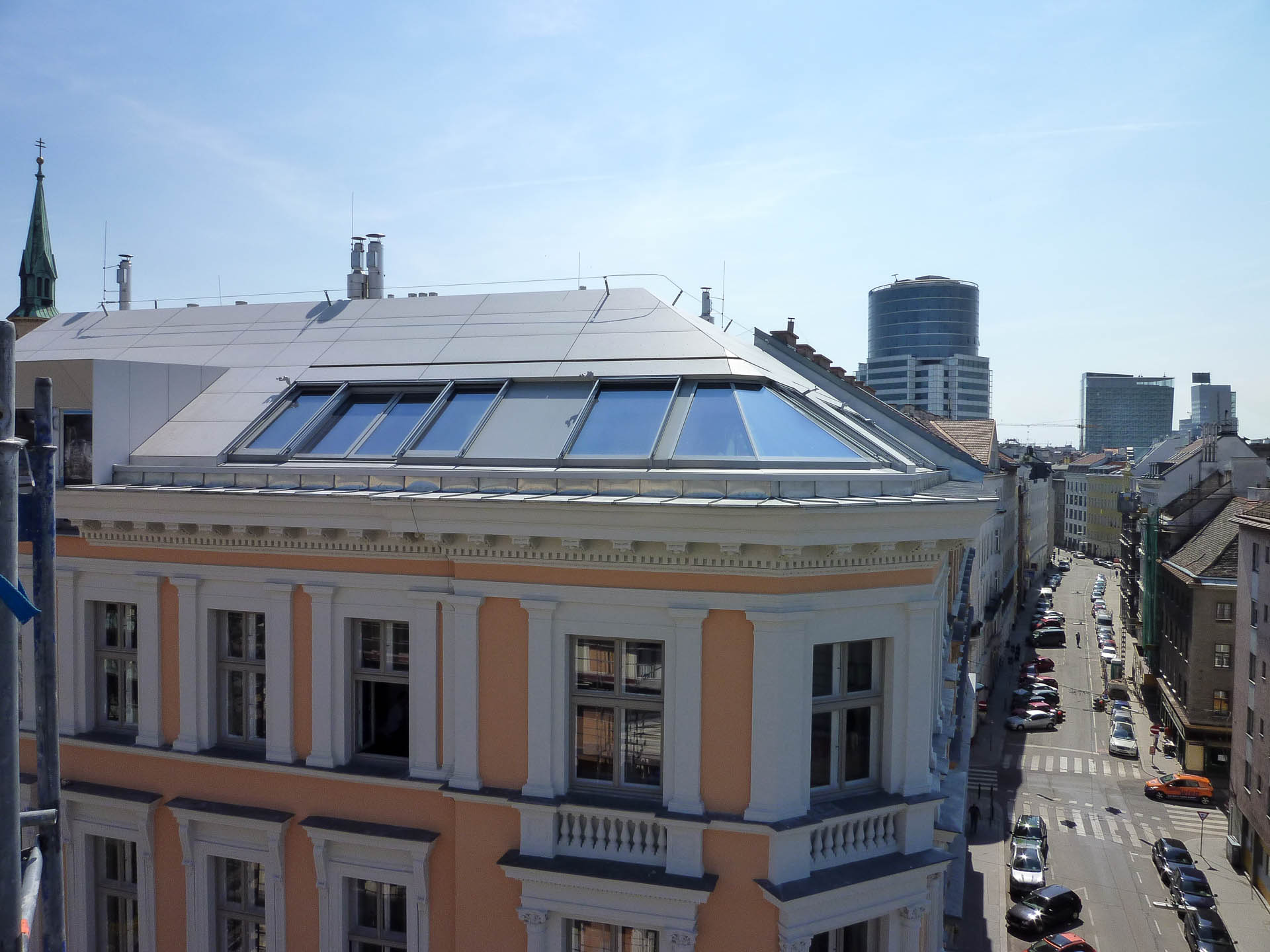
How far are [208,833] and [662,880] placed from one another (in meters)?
7.92

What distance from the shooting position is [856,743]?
1323 cm

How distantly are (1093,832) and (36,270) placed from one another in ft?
300

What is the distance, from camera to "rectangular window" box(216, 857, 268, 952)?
48.7 ft

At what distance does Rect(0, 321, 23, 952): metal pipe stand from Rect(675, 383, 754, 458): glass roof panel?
924 centimetres

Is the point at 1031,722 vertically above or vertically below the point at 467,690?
below

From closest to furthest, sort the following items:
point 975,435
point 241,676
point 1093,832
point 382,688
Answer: point 382,688 < point 241,676 < point 1093,832 < point 975,435

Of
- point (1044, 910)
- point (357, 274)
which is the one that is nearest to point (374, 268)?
point (357, 274)

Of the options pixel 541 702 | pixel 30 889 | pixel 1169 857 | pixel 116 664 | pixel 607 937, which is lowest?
pixel 1169 857

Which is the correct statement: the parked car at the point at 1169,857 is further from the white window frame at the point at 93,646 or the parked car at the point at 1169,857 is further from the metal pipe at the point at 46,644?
the metal pipe at the point at 46,644

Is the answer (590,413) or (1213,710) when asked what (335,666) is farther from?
(1213,710)

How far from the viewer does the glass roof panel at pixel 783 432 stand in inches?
543

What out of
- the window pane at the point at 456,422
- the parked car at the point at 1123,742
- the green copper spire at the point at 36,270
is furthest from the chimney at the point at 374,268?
the green copper spire at the point at 36,270

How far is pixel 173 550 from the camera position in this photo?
50.2 ft

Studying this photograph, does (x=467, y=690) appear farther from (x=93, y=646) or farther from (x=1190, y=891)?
(x=1190, y=891)
